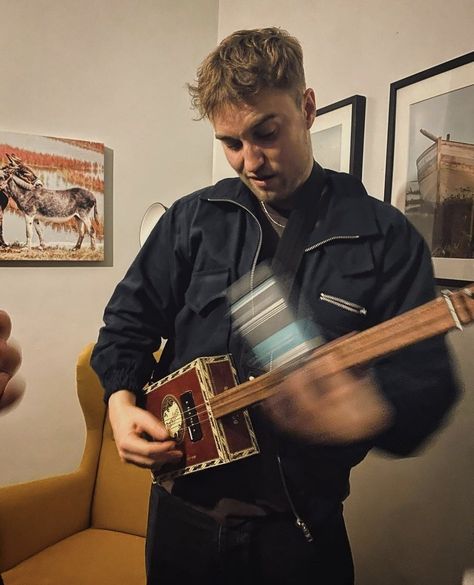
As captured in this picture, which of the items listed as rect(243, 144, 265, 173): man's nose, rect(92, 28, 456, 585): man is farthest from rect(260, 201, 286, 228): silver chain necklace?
rect(243, 144, 265, 173): man's nose

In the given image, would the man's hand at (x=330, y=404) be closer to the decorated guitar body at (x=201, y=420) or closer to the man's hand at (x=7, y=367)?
the decorated guitar body at (x=201, y=420)

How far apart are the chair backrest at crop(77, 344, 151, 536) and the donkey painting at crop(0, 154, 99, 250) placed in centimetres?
59

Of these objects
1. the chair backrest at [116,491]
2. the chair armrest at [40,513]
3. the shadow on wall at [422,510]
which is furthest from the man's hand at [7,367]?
the chair backrest at [116,491]

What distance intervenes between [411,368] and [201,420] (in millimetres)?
384

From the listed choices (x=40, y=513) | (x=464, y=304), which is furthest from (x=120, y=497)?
(x=464, y=304)

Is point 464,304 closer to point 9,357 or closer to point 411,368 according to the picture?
point 411,368

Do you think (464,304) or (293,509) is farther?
(293,509)

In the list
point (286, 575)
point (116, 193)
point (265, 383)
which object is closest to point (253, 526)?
point (286, 575)

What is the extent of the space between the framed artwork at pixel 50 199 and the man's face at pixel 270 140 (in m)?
1.34

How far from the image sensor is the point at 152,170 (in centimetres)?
231

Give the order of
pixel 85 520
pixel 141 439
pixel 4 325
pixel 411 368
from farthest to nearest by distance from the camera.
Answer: pixel 85 520
pixel 141 439
pixel 411 368
pixel 4 325

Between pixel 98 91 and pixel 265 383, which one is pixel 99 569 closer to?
pixel 265 383

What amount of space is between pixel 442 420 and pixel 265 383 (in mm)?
304

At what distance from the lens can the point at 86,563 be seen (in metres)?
1.55
